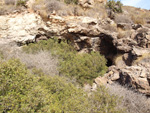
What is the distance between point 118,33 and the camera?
333 inches

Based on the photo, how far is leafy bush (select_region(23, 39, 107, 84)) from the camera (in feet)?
20.0

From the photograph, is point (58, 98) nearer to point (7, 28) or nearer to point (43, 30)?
point (43, 30)

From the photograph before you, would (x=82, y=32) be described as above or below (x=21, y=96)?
above

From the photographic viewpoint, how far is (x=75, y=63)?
6.41m

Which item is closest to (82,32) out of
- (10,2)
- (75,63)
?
(75,63)

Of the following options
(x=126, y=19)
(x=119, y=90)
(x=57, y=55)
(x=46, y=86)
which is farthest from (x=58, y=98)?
(x=126, y=19)

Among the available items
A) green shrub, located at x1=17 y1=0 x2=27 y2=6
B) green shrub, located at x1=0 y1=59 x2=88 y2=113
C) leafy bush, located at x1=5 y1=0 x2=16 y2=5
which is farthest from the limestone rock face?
green shrub, located at x1=0 y1=59 x2=88 y2=113

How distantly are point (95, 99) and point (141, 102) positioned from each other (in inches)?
64.3

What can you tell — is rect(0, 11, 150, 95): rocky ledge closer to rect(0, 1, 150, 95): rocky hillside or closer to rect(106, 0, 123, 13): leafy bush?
rect(0, 1, 150, 95): rocky hillside

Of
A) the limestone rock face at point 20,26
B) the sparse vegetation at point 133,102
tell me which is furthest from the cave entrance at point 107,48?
the limestone rock face at point 20,26

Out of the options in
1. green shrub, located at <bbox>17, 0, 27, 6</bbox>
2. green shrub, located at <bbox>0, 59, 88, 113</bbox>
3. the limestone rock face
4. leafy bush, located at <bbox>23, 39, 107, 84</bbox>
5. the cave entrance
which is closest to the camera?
green shrub, located at <bbox>0, 59, 88, 113</bbox>

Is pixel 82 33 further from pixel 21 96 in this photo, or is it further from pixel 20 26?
pixel 21 96

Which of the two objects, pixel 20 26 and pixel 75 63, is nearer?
pixel 75 63

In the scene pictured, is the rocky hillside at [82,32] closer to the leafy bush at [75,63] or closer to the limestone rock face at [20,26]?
the limestone rock face at [20,26]
